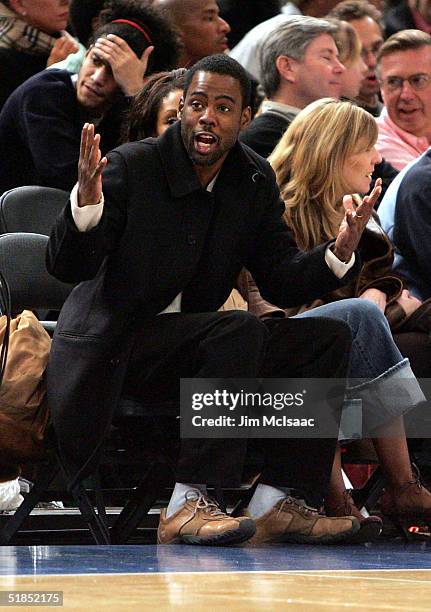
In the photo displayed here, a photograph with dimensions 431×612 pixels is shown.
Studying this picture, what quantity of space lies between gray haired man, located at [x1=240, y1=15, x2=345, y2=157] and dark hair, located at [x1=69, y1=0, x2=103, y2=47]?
0.72 meters

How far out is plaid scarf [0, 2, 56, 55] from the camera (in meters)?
5.25

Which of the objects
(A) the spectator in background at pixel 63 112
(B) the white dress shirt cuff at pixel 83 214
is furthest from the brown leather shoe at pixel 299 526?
(A) the spectator in background at pixel 63 112

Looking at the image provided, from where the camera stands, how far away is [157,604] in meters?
2.26

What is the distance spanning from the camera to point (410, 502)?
3.96 metres

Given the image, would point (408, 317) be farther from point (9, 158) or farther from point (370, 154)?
point (9, 158)

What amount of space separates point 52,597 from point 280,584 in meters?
0.53

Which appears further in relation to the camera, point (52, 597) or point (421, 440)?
point (421, 440)

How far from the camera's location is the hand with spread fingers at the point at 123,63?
15.8 feet

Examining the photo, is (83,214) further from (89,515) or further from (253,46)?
(253,46)

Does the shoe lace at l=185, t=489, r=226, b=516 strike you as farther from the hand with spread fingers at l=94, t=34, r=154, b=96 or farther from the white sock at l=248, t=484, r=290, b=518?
the hand with spread fingers at l=94, t=34, r=154, b=96

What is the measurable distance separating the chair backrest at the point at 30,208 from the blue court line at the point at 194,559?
4.39ft

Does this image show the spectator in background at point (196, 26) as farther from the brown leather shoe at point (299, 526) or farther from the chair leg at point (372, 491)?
the brown leather shoe at point (299, 526)

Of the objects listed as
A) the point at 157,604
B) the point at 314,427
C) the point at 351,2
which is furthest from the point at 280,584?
the point at 351,2

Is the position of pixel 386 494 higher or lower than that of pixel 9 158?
lower
